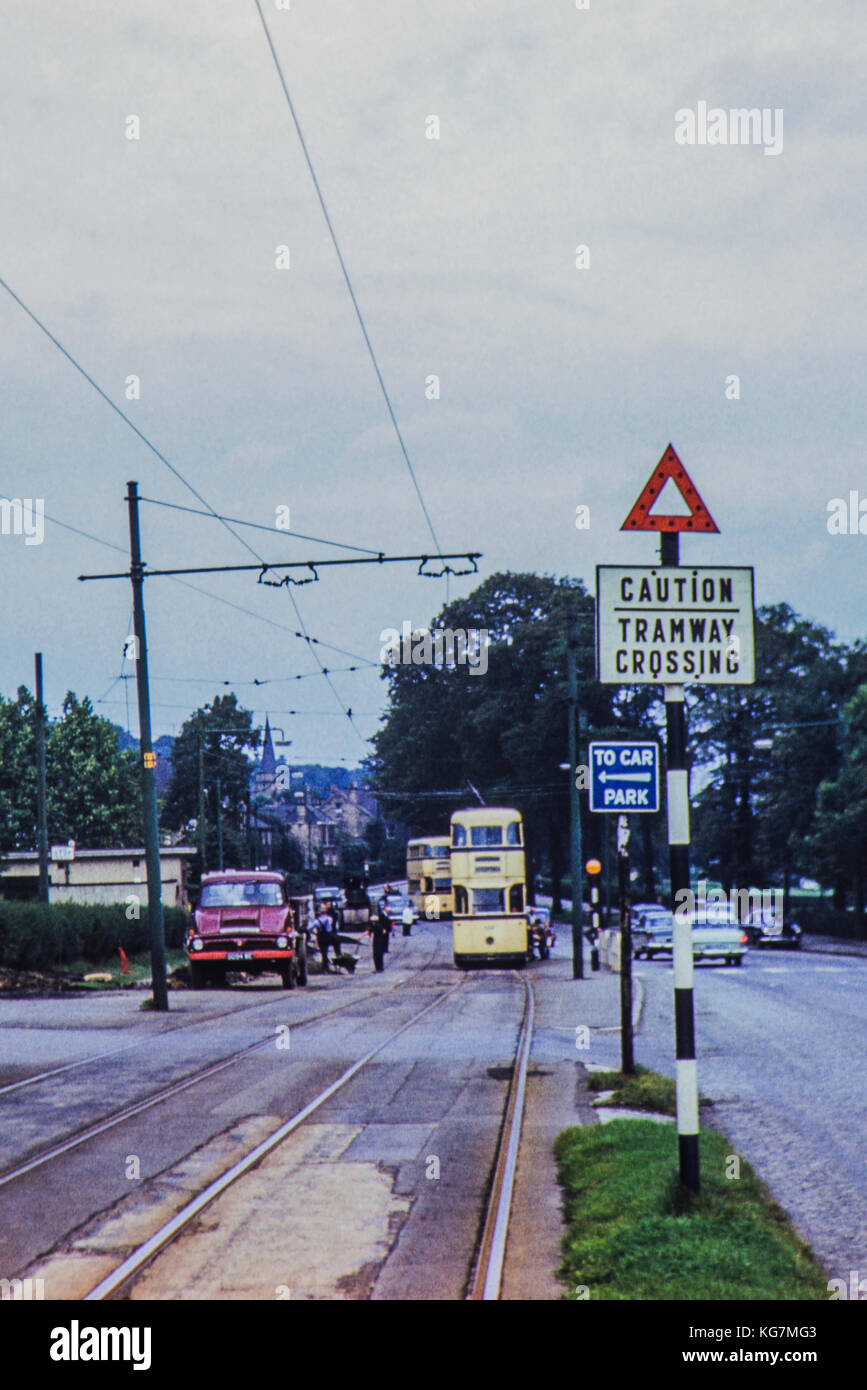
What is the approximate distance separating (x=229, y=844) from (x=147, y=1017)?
6717 centimetres

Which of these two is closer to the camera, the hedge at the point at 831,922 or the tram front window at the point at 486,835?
the tram front window at the point at 486,835

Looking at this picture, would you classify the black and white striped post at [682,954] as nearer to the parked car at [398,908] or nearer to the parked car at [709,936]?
the parked car at [709,936]

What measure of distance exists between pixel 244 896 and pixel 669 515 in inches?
1029

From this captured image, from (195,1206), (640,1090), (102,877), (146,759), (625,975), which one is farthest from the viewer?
(102,877)

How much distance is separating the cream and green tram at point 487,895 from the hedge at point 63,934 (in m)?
9.02

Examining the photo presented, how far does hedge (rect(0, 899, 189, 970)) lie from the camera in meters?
33.7

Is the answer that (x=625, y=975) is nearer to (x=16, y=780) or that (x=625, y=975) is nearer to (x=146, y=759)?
(x=146, y=759)

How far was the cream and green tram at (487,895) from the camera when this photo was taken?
1656 inches

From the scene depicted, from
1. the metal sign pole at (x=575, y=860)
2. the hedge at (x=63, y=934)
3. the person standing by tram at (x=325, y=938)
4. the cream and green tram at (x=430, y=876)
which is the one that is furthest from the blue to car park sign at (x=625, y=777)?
the cream and green tram at (x=430, y=876)

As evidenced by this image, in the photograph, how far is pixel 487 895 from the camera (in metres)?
42.5

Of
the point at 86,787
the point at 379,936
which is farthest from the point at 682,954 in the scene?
the point at 86,787

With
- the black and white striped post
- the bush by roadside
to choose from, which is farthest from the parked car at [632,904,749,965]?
the black and white striped post

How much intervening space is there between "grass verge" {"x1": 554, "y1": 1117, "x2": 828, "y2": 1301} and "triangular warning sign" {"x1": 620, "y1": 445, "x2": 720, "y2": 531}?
3495 millimetres

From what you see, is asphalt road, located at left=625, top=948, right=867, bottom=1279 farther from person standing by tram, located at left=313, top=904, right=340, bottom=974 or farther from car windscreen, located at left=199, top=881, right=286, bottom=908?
person standing by tram, located at left=313, top=904, right=340, bottom=974
